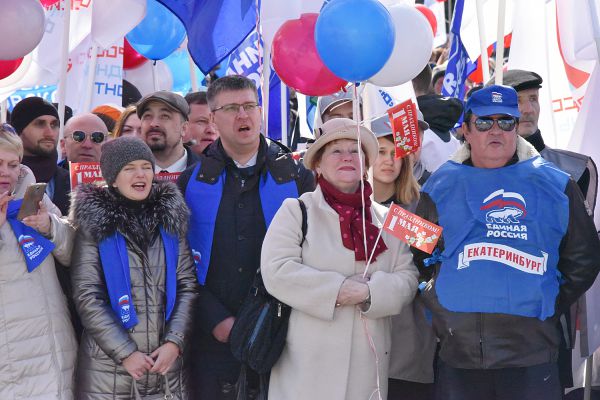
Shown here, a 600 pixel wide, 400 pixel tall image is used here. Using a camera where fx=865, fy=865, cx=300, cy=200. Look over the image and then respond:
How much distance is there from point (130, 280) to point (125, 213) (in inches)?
13.5

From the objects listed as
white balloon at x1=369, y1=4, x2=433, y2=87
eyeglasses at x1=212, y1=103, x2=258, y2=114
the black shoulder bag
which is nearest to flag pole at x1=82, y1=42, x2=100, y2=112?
eyeglasses at x1=212, y1=103, x2=258, y2=114

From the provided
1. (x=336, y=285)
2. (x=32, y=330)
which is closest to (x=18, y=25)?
(x=32, y=330)

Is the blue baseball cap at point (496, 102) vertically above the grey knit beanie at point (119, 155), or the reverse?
the blue baseball cap at point (496, 102)

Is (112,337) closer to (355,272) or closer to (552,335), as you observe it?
(355,272)

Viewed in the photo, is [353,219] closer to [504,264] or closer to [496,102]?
[504,264]

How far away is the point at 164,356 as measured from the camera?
14.0ft

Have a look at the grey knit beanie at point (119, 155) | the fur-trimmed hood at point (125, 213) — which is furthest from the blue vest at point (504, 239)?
the grey knit beanie at point (119, 155)

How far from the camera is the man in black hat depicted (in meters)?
4.78

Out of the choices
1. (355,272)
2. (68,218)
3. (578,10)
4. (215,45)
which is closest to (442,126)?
(578,10)

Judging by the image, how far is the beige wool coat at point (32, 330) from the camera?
4.12 m

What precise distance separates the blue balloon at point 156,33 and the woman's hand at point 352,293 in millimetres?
4000

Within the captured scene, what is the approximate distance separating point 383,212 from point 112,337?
58.8 inches

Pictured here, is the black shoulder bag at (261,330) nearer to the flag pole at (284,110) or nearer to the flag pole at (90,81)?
the flag pole at (284,110)

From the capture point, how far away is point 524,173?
4.22 meters
